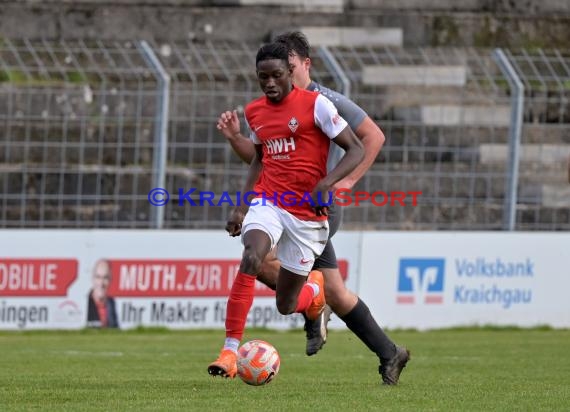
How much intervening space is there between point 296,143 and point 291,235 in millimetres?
555

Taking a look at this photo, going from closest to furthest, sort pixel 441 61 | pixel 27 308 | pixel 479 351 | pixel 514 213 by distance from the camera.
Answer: pixel 479 351, pixel 27 308, pixel 514 213, pixel 441 61

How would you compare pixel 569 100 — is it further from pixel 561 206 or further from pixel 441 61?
pixel 441 61

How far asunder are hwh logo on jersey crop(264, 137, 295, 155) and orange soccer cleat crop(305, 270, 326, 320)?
99cm

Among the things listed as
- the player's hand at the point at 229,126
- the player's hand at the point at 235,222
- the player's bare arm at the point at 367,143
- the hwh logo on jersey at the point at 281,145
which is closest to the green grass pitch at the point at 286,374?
the player's hand at the point at 235,222

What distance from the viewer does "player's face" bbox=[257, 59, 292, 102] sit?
8.08 m

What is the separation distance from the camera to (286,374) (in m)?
9.85

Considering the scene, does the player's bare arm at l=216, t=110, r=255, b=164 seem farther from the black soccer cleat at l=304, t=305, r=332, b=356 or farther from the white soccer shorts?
the black soccer cleat at l=304, t=305, r=332, b=356

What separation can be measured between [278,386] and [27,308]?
21.9ft

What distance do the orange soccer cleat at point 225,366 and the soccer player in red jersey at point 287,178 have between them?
0.06 metres

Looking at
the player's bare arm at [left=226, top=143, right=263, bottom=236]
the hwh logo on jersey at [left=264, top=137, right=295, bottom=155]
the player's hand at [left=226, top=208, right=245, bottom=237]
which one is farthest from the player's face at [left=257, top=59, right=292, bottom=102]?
the player's hand at [left=226, top=208, right=245, bottom=237]

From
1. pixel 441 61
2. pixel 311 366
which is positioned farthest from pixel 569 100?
pixel 311 366

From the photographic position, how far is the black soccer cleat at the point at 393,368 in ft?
28.6

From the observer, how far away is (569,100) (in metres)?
17.4

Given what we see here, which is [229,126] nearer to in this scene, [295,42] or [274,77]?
[295,42]
